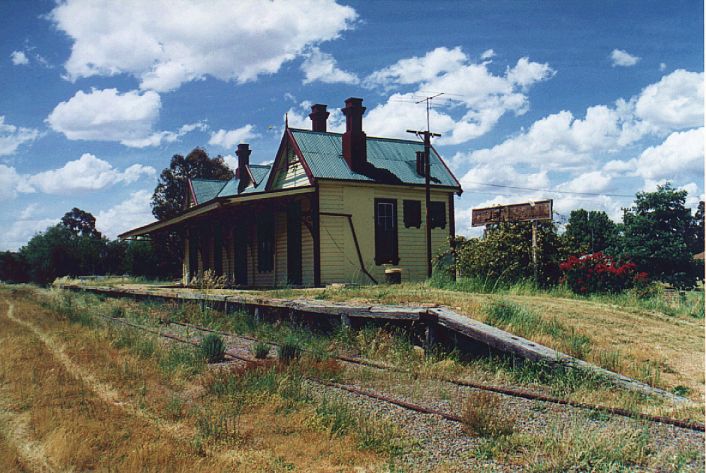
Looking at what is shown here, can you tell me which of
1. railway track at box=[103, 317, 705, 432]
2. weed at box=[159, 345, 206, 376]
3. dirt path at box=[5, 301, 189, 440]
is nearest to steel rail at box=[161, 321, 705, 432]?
railway track at box=[103, 317, 705, 432]

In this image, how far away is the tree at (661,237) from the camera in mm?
33406

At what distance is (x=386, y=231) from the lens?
2150 cm

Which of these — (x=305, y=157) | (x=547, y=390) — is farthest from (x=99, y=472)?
(x=305, y=157)

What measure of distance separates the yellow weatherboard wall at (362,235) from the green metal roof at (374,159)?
42 cm

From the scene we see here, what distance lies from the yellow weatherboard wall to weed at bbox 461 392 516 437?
14.5 m

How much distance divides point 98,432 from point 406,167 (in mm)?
18601

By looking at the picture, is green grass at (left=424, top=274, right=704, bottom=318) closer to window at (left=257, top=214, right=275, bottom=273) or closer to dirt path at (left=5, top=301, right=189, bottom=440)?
dirt path at (left=5, top=301, right=189, bottom=440)

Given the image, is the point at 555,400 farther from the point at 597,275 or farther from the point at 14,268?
the point at 14,268

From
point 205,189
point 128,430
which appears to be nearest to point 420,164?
point 205,189

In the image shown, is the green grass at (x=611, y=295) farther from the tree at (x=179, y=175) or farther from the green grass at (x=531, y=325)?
the tree at (x=179, y=175)

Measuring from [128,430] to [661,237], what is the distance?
111 feet

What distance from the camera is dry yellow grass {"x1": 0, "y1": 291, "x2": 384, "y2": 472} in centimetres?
456

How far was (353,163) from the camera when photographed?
2142 cm

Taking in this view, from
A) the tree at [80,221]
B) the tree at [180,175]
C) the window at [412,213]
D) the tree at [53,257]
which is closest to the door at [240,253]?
the window at [412,213]
